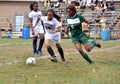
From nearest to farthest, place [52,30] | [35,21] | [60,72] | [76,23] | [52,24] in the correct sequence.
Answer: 1. [60,72]
2. [76,23]
3. [52,24]
4. [52,30]
5. [35,21]

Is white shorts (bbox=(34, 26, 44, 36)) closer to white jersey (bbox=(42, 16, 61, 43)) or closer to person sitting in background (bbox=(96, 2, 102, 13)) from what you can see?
white jersey (bbox=(42, 16, 61, 43))

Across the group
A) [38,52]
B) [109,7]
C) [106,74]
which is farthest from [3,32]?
[106,74]

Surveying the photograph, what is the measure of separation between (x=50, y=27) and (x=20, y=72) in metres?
2.72

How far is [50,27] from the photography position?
11.9 metres

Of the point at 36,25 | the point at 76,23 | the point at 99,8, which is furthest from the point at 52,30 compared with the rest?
the point at 99,8

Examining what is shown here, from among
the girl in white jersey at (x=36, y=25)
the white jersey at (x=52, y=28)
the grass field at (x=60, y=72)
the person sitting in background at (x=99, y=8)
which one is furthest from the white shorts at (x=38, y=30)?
the person sitting in background at (x=99, y=8)

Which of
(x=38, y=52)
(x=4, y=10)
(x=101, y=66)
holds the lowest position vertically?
(x=4, y=10)

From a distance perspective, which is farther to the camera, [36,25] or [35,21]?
[35,21]

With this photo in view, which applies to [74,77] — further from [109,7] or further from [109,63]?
[109,7]

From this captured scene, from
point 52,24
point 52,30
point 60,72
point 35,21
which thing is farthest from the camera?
point 35,21

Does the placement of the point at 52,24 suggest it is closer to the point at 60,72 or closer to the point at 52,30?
the point at 52,30

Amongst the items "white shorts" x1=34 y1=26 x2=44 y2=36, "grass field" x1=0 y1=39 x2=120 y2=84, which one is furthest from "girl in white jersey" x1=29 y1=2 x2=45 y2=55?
"grass field" x1=0 y1=39 x2=120 y2=84

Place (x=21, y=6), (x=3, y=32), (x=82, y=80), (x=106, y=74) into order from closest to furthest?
(x=82, y=80) < (x=106, y=74) < (x=3, y=32) < (x=21, y=6)

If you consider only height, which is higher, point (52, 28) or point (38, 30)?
point (52, 28)
